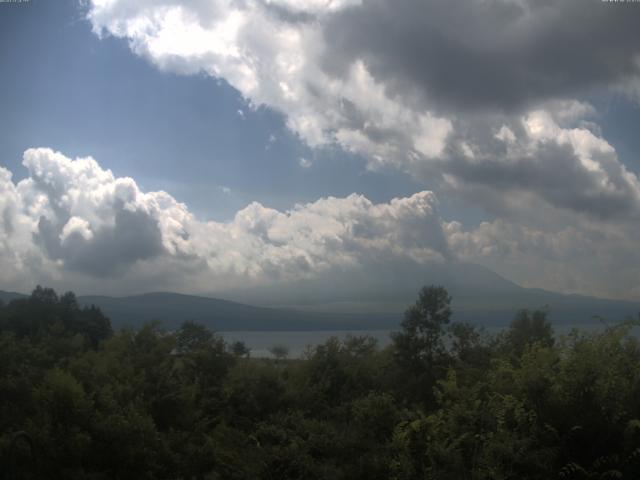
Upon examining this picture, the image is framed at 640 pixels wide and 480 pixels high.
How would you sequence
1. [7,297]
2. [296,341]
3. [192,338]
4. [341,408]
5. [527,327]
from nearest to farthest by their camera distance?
[341,408] → [527,327] → [192,338] → [7,297] → [296,341]

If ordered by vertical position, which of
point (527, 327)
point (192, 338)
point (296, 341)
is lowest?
point (296, 341)

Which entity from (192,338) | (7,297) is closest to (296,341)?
(7,297)

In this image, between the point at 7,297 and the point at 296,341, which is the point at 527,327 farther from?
the point at 296,341

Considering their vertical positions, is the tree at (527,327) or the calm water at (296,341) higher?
the tree at (527,327)

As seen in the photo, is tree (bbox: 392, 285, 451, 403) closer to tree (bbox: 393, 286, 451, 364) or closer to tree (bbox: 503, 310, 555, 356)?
tree (bbox: 393, 286, 451, 364)

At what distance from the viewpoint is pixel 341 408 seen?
72.2 ft

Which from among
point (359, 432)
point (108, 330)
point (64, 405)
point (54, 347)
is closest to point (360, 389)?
point (359, 432)

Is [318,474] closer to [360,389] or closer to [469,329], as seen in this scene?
[360,389]

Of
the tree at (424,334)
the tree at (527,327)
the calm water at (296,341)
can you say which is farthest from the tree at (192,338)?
the tree at (527,327)

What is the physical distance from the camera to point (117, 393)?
66.2ft

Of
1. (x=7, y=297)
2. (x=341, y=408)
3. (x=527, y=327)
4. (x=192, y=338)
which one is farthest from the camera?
(x=7, y=297)

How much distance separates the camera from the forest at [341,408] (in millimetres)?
11773

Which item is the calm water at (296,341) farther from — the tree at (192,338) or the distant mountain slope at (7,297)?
the distant mountain slope at (7,297)

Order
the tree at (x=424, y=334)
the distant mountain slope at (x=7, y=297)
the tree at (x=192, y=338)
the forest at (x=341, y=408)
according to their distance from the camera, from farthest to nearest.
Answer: the distant mountain slope at (x=7, y=297), the tree at (x=192, y=338), the tree at (x=424, y=334), the forest at (x=341, y=408)
